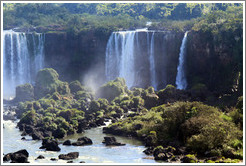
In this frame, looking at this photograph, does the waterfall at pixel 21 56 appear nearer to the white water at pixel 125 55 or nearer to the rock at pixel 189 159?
the white water at pixel 125 55

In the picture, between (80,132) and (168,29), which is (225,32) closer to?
(168,29)

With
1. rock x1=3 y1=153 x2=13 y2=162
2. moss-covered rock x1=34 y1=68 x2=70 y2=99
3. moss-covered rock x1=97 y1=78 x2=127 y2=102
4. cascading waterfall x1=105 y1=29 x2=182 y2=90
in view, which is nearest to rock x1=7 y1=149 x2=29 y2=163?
rock x1=3 y1=153 x2=13 y2=162

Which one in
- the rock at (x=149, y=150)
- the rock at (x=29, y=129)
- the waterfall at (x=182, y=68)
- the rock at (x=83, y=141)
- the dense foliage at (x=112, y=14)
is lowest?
the rock at (x=29, y=129)

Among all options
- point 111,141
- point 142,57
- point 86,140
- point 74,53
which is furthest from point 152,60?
point 111,141

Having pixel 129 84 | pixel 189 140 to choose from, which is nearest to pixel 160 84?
pixel 129 84

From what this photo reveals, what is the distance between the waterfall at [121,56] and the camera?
88.0 meters

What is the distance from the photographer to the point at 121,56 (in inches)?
3506

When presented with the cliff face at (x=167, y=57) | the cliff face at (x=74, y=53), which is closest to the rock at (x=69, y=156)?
the cliff face at (x=167, y=57)

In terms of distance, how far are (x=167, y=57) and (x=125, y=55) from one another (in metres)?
7.86

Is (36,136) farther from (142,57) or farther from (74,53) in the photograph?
(74,53)

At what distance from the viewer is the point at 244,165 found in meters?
38.4

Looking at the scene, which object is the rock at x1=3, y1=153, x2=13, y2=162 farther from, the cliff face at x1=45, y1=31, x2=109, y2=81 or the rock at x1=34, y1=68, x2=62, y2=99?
the cliff face at x1=45, y1=31, x2=109, y2=81

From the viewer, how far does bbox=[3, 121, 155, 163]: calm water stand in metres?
44.3

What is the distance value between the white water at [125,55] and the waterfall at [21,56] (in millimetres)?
13157
